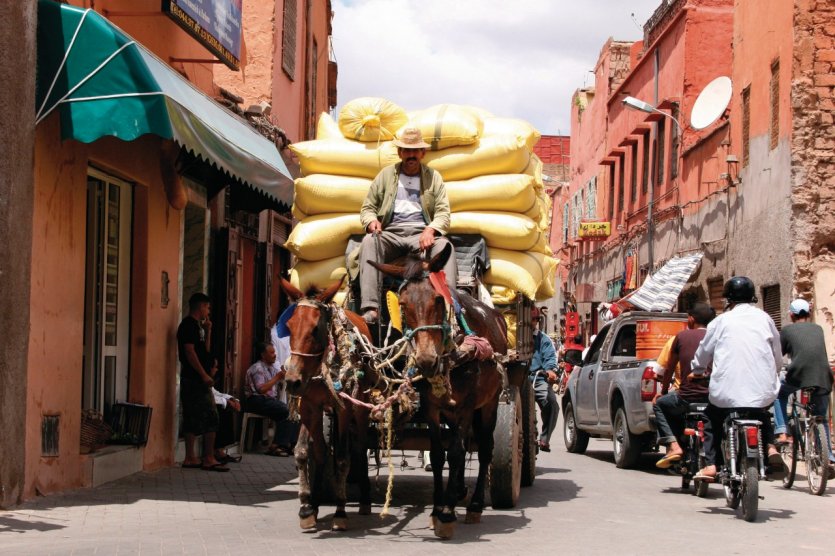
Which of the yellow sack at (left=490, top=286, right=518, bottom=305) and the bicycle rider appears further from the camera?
the bicycle rider

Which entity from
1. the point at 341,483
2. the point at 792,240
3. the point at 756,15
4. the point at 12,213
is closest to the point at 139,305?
the point at 12,213

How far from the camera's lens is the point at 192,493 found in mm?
11359

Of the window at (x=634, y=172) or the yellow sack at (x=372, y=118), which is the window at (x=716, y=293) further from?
the yellow sack at (x=372, y=118)

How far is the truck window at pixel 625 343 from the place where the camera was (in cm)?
1642

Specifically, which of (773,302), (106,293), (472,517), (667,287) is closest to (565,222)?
(667,287)

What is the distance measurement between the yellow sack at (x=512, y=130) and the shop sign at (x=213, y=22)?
3383 millimetres

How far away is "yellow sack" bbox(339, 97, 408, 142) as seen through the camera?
1147 centimetres

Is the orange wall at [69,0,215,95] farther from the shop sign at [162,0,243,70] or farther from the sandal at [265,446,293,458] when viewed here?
the sandal at [265,446,293,458]

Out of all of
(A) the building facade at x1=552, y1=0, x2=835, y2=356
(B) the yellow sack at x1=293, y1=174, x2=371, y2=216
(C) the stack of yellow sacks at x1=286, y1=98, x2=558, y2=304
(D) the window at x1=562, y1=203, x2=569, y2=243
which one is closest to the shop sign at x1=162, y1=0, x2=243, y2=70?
(C) the stack of yellow sacks at x1=286, y1=98, x2=558, y2=304

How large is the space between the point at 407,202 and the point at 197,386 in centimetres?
438

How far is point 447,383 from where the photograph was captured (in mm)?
8828

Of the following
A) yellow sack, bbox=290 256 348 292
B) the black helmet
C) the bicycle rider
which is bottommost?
the bicycle rider

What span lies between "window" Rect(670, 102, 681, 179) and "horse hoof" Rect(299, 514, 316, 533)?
928 inches

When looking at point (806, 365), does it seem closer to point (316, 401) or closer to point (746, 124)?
point (316, 401)
